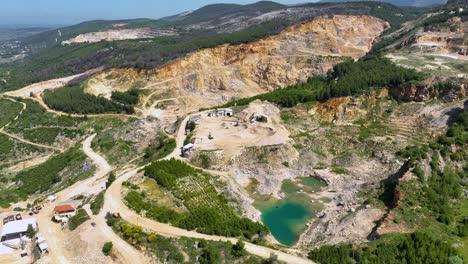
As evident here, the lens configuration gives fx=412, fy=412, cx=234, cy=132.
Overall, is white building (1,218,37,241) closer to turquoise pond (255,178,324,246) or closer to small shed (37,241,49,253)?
small shed (37,241,49,253)

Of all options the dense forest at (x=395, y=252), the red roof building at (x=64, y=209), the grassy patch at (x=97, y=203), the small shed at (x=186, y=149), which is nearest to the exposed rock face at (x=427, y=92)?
the dense forest at (x=395, y=252)

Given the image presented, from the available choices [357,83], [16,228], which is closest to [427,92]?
[357,83]

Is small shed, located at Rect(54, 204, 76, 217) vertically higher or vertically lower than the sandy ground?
lower

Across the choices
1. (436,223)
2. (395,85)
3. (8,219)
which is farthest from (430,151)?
(8,219)

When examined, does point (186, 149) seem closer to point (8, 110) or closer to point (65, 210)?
point (65, 210)

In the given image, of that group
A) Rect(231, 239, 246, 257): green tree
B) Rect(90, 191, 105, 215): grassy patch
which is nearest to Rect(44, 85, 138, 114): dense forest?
Rect(90, 191, 105, 215): grassy patch

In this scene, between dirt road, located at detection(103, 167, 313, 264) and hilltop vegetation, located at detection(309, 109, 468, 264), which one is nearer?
hilltop vegetation, located at detection(309, 109, 468, 264)

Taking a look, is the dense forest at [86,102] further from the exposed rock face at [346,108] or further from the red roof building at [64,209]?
the red roof building at [64,209]
